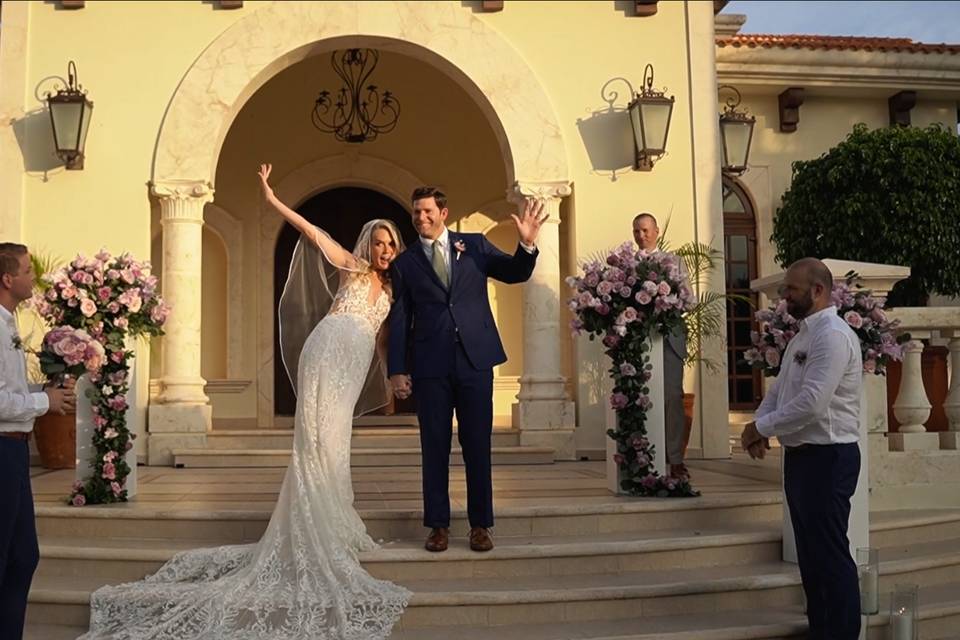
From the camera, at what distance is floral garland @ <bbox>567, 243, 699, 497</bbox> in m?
6.61

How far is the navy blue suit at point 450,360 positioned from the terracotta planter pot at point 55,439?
15.5 ft

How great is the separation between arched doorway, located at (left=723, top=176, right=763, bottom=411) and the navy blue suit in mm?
7476

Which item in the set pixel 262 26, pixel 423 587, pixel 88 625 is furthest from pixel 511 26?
pixel 88 625

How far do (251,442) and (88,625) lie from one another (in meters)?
4.20

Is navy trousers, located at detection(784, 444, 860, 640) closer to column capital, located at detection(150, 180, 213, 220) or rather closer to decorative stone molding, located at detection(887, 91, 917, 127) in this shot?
column capital, located at detection(150, 180, 213, 220)

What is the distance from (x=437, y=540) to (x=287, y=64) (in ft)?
19.1

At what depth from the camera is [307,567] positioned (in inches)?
200

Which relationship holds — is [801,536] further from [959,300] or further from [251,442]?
[959,300]

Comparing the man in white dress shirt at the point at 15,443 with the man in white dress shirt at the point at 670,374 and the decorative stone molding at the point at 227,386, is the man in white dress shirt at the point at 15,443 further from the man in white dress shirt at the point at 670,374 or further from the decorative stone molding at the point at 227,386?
the decorative stone molding at the point at 227,386

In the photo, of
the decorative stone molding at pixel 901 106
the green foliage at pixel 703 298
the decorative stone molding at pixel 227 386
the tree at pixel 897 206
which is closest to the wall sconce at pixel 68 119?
the decorative stone molding at pixel 227 386

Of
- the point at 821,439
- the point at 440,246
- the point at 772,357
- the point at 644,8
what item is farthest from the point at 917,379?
the point at 644,8

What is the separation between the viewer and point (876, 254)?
407 inches

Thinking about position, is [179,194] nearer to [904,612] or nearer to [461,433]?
[461,433]

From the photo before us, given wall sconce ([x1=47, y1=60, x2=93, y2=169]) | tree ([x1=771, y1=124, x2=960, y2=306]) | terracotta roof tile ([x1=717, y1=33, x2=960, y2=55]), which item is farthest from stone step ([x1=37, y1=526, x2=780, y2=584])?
terracotta roof tile ([x1=717, y1=33, x2=960, y2=55])
